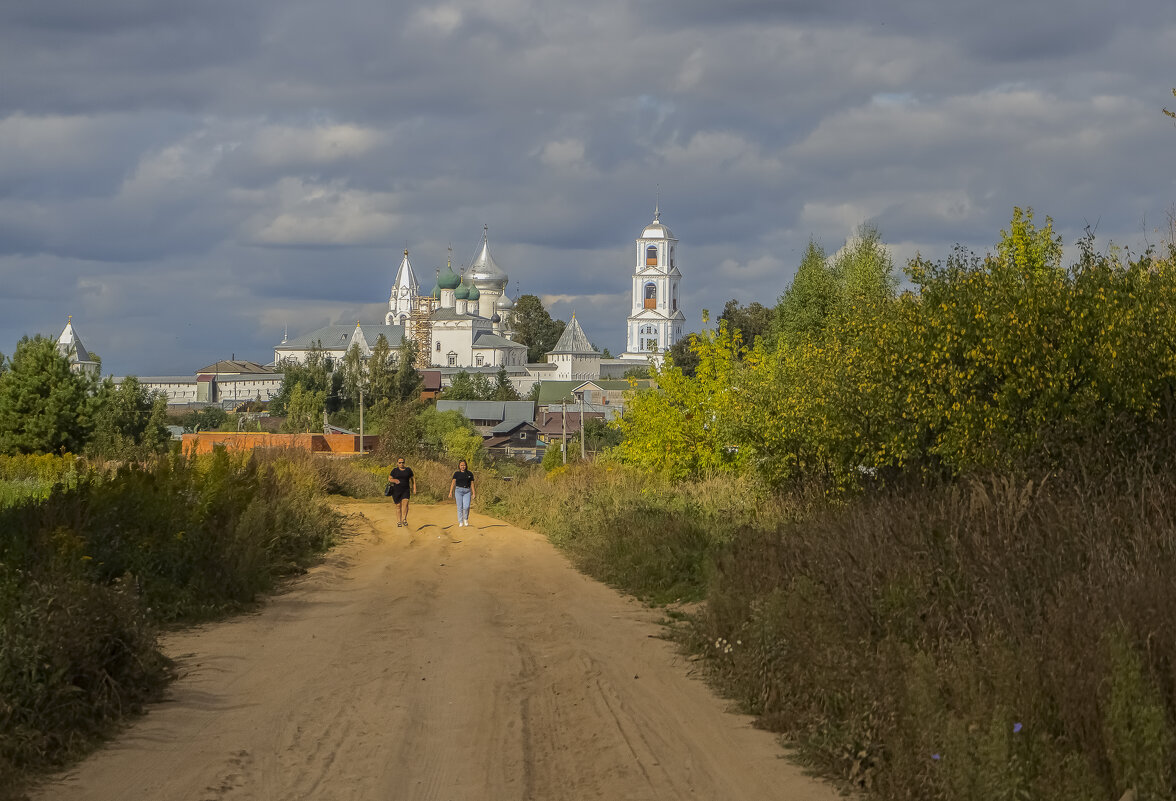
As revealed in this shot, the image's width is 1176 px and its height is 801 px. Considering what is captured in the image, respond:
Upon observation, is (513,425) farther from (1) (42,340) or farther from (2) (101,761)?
(2) (101,761)

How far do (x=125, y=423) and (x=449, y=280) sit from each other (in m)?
140

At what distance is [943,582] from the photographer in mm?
8609

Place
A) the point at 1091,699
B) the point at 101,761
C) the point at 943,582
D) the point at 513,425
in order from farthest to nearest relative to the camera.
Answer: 1. the point at 513,425
2. the point at 943,582
3. the point at 101,761
4. the point at 1091,699

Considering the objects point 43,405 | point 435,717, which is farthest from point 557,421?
point 435,717

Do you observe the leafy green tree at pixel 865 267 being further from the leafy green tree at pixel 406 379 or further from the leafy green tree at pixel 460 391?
the leafy green tree at pixel 460 391

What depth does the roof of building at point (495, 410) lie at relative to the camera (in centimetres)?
12400

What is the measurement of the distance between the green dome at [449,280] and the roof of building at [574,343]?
17.7 metres

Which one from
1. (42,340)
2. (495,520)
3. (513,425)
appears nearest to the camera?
(495,520)

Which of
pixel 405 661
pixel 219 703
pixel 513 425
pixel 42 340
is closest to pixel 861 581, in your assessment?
pixel 405 661

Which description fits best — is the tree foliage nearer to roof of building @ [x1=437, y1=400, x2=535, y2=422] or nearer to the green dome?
roof of building @ [x1=437, y1=400, x2=535, y2=422]

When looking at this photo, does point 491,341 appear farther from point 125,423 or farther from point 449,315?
point 125,423

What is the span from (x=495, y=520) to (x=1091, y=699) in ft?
69.4

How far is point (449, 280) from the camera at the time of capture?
7785 inches

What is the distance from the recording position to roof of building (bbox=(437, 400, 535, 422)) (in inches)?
4882
